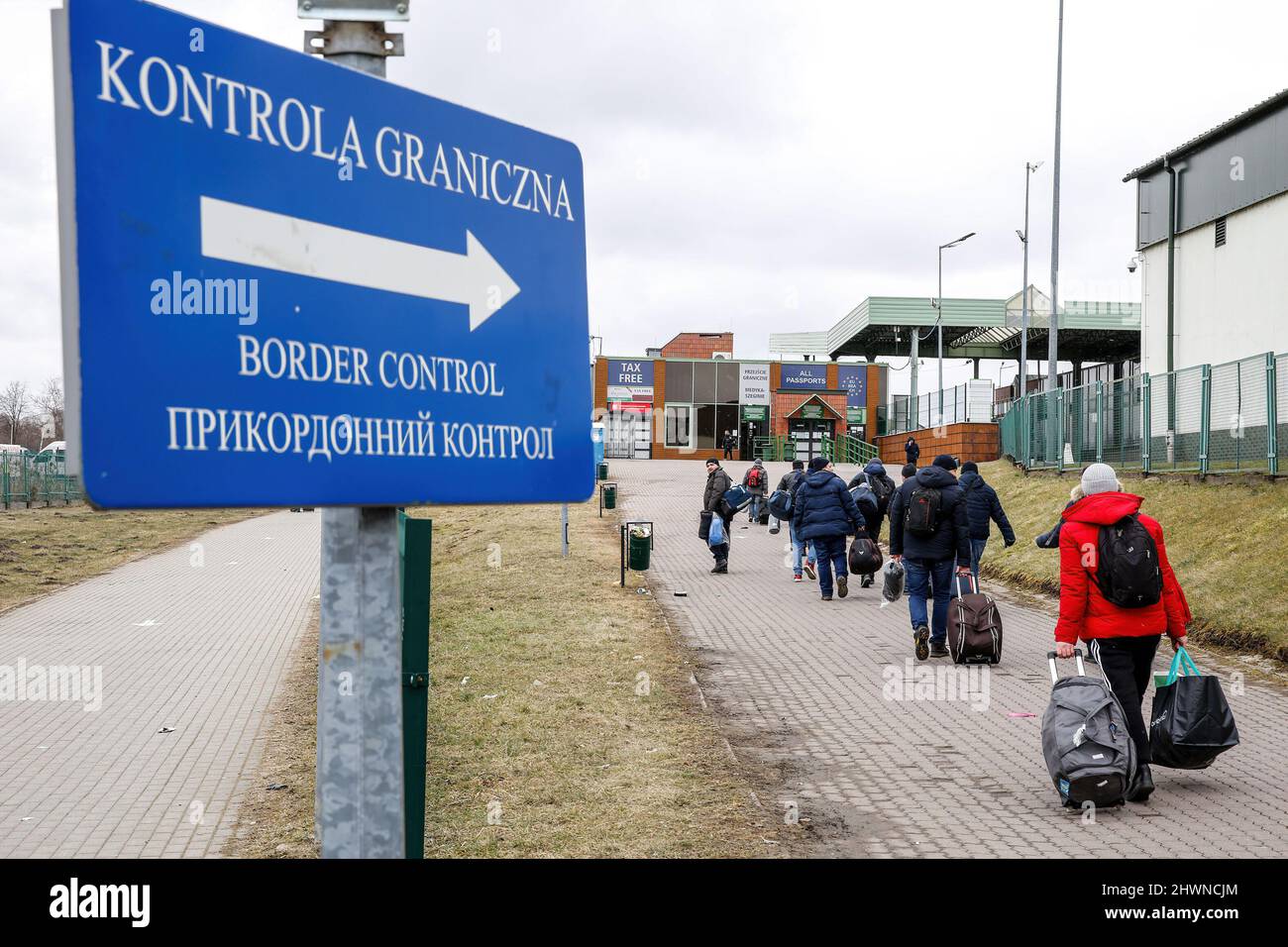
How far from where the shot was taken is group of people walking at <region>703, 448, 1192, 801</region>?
6559 millimetres

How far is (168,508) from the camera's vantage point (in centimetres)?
164

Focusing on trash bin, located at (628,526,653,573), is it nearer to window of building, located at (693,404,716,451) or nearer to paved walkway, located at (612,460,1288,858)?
paved walkway, located at (612,460,1288,858)

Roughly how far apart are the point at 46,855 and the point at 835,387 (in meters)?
57.5

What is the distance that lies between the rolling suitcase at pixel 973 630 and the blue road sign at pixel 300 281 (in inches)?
361

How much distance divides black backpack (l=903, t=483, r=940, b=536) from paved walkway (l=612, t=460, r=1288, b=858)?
131 centimetres

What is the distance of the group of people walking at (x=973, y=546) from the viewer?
21.5ft

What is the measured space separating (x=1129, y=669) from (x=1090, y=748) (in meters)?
0.62

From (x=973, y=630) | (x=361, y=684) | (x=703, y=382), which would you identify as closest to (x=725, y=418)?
(x=703, y=382)

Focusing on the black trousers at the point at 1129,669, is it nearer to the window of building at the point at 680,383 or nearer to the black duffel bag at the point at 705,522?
the black duffel bag at the point at 705,522

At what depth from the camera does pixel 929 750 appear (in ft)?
A: 26.1

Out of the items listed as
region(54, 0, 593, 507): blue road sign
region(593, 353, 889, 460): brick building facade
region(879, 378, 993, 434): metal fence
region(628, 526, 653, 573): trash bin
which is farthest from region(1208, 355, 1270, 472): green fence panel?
region(593, 353, 889, 460): brick building facade

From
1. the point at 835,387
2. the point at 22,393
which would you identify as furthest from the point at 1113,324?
the point at 22,393

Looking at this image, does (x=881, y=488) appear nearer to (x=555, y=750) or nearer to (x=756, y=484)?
(x=756, y=484)

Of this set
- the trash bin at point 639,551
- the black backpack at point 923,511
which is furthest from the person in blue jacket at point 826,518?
the black backpack at point 923,511
